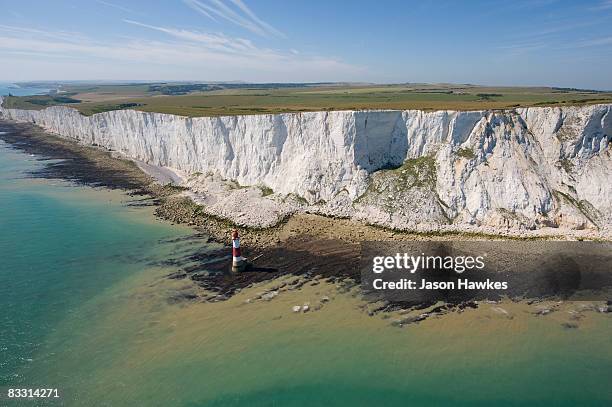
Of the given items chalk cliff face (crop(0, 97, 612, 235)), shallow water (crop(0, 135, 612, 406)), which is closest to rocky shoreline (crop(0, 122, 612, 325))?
shallow water (crop(0, 135, 612, 406))

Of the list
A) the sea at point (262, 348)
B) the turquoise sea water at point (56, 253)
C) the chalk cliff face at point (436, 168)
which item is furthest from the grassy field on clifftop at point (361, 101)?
the sea at point (262, 348)

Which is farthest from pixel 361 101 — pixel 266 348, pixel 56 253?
pixel 266 348

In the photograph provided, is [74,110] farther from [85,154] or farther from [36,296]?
[36,296]

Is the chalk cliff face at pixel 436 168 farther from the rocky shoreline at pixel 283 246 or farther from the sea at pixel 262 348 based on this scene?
the sea at pixel 262 348

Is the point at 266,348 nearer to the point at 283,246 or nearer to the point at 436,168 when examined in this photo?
the point at 283,246

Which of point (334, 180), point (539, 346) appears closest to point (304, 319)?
point (539, 346)

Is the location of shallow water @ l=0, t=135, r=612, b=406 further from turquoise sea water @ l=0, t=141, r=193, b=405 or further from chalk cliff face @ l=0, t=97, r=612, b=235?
chalk cliff face @ l=0, t=97, r=612, b=235
